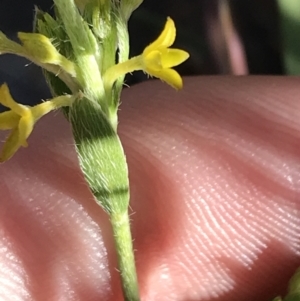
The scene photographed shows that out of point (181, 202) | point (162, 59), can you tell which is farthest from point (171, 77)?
point (181, 202)

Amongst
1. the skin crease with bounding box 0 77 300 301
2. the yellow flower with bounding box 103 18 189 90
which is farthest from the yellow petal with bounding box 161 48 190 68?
the skin crease with bounding box 0 77 300 301

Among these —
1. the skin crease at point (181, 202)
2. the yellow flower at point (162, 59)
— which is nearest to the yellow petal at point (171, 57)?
the yellow flower at point (162, 59)

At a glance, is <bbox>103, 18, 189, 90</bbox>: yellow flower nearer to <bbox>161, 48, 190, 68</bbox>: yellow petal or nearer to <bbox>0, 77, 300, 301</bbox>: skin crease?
<bbox>161, 48, 190, 68</bbox>: yellow petal

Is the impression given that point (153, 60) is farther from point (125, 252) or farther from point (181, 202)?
point (181, 202)

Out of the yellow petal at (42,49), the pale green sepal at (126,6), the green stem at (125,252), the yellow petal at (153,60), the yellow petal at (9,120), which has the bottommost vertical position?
the green stem at (125,252)

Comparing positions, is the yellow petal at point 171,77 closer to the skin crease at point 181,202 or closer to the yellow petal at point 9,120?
the yellow petal at point 9,120

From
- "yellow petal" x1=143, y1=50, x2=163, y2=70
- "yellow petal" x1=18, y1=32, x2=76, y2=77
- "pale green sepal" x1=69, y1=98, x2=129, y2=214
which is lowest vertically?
"pale green sepal" x1=69, y1=98, x2=129, y2=214

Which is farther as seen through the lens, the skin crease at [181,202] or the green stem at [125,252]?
the skin crease at [181,202]
